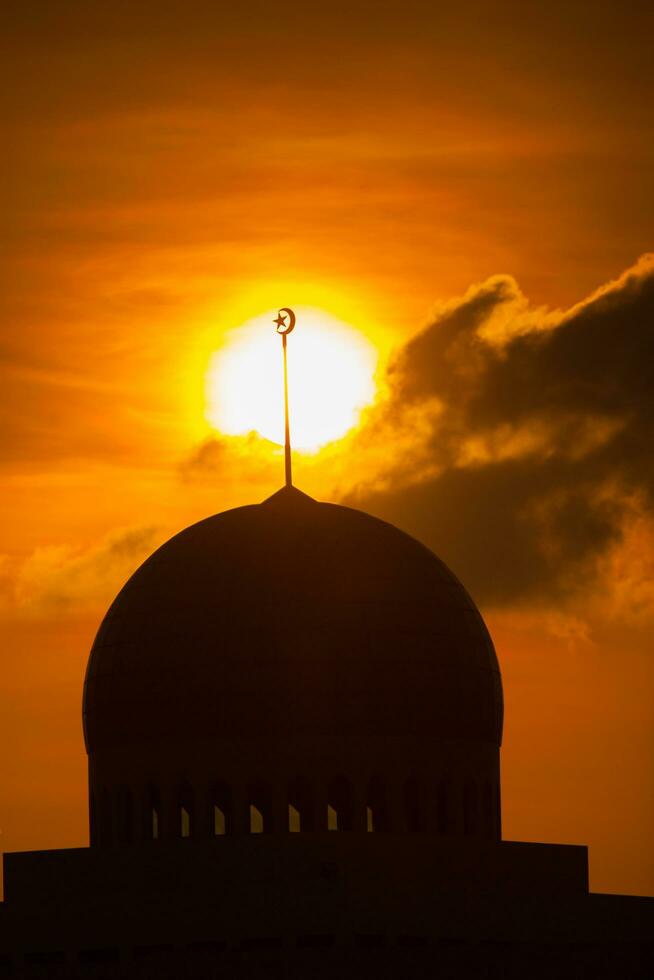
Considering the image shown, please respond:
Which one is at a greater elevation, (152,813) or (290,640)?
(290,640)

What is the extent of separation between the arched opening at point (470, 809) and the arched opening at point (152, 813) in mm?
5947

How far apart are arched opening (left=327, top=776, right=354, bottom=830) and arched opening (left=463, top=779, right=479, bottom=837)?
7.51 feet

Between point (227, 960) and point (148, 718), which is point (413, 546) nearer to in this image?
point (148, 718)

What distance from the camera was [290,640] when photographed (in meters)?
56.9

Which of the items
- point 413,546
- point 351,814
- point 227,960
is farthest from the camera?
point 413,546

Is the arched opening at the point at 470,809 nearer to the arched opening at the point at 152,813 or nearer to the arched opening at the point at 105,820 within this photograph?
the arched opening at the point at 152,813

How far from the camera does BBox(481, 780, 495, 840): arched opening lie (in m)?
58.0

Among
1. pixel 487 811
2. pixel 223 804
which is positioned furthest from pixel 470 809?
pixel 223 804

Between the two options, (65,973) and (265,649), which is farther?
(265,649)

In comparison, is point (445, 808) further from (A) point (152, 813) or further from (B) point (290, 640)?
(A) point (152, 813)

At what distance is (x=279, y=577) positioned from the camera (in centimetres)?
5797

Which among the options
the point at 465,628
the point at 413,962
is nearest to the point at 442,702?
the point at 465,628

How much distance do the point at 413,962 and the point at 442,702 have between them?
20.7 ft

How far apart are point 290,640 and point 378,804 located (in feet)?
12.2
